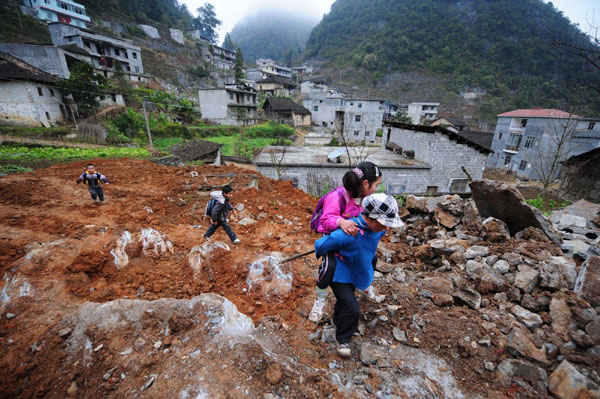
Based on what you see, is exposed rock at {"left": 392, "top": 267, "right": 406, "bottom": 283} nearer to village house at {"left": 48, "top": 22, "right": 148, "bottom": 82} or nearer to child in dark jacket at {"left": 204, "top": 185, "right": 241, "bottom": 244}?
child in dark jacket at {"left": 204, "top": 185, "right": 241, "bottom": 244}

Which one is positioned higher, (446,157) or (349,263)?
(349,263)

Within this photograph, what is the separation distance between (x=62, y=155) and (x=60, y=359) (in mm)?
17646

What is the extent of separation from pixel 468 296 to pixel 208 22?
101250mm

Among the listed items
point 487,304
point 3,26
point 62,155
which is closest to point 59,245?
point 487,304

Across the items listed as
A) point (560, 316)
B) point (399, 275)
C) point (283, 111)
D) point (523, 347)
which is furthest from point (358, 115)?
point (523, 347)

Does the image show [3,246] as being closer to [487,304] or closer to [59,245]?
[59,245]

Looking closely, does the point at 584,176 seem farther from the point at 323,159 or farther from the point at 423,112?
the point at 423,112

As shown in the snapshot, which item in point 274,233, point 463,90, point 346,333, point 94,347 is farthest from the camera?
point 463,90

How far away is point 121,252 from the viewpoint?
4301 millimetres

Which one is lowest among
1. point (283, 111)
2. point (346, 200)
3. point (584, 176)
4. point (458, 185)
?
point (584, 176)

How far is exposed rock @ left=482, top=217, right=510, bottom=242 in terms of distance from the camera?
4379 mm

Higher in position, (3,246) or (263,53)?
(263,53)

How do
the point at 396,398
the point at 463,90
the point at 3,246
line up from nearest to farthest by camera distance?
1. the point at 396,398
2. the point at 3,246
3. the point at 463,90

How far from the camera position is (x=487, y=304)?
3.20m
